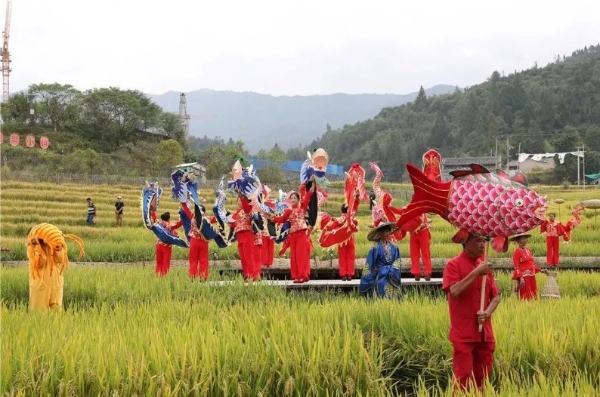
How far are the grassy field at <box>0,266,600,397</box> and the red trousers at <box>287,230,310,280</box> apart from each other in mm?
4118

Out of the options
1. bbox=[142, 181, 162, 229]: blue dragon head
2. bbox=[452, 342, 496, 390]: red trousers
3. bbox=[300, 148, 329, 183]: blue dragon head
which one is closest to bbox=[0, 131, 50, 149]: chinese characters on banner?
bbox=[142, 181, 162, 229]: blue dragon head

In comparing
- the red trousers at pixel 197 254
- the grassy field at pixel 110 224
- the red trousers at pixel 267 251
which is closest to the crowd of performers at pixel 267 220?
the red trousers at pixel 197 254

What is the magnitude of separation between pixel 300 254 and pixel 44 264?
187 inches

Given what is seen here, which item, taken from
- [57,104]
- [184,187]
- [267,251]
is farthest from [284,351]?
[57,104]

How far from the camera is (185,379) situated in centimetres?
380

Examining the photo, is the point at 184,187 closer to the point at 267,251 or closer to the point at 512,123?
the point at 267,251

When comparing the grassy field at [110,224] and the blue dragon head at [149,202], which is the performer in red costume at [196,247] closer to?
the blue dragon head at [149,202]

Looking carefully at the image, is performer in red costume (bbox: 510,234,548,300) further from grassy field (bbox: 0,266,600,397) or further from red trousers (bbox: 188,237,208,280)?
red trousers (bbox: 188,237,208,280)

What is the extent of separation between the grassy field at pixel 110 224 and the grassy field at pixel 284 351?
9.14 metres

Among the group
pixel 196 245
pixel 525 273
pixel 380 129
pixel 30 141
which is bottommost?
pixel 525 273

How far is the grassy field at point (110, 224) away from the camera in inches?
632

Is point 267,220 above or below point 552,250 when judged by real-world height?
above

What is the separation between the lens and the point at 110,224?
82.8 ft

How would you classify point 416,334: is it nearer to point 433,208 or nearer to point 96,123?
point 433,208
